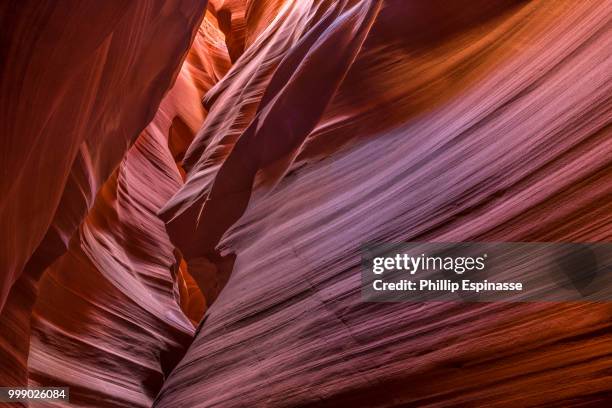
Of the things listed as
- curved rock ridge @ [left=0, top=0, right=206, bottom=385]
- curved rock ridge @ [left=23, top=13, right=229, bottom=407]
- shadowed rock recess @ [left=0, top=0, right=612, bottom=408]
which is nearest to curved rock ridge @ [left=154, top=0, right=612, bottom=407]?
shadowed rock recess @ [left=0, top=0, right=612, bottom=408]

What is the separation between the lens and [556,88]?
226 cm

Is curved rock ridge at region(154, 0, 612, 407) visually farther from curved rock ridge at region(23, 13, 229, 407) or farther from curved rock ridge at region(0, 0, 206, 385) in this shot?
curved rock ridge at region(0, 0, 206, 385)

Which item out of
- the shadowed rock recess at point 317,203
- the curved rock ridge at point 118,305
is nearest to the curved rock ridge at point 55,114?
the shadowed rock recess at point 317,203

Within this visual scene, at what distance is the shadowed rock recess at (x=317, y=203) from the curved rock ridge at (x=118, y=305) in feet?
0.06

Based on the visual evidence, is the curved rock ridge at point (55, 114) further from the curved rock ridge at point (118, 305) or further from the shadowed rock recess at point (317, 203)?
the curved rock ridge at point (118, 305)

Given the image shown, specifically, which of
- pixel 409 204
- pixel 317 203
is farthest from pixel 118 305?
pixel 409 204

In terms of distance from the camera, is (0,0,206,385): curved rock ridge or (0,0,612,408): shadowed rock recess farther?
(0,0,206,385): curved rock ridge

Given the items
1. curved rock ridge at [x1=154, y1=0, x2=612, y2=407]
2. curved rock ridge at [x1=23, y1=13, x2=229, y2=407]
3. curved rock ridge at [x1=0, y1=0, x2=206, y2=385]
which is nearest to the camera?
curved rock ridge at [x1=154, y1=0, x2=612, y2=407]

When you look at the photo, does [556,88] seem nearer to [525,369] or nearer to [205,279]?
[525,369]

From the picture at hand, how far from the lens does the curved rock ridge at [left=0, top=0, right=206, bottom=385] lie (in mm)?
2148

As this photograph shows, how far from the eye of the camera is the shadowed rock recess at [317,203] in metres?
1.94

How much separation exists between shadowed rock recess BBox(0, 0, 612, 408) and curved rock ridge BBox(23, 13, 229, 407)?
2 cm

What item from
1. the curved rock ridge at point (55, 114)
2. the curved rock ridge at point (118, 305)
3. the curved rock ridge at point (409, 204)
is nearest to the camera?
the curved rock ridge at point (409, 204)

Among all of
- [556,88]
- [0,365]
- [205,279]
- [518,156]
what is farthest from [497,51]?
[0,365]
